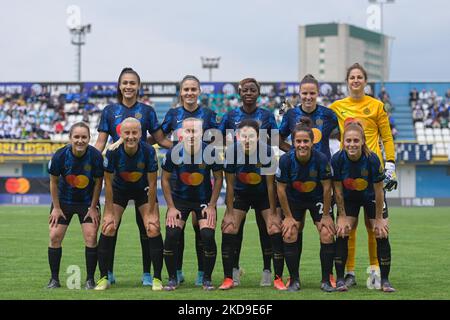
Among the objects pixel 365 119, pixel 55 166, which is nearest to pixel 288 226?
pixel 365 119

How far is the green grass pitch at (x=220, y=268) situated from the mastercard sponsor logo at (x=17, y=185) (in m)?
17.1

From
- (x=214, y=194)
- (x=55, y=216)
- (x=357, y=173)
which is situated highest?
(x=357, y=173)

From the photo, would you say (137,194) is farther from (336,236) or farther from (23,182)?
(23,182)

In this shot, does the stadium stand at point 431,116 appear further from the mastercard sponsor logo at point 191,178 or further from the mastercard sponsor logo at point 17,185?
the mastercard sponsor logo at point 191,178

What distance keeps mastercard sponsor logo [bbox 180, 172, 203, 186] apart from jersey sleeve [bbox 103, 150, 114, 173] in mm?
795

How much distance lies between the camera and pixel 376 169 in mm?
9242

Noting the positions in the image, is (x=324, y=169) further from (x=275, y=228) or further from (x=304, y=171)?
(x=275, y=228)

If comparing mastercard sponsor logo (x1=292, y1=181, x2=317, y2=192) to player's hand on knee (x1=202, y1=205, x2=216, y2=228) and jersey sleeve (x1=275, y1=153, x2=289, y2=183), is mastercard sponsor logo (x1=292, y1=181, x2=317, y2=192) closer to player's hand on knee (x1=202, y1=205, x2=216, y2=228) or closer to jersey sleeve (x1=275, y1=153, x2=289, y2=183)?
jersey sleeve (x1=275, y1=153, x2=289, y2=183)

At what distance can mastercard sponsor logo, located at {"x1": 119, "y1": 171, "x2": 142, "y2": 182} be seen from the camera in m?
9.57

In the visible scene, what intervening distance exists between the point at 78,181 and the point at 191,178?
1.28 meters

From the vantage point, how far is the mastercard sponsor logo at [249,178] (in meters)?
9.66

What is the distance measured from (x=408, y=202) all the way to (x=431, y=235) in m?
21.9

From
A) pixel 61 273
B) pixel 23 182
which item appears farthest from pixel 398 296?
pixel 23 182

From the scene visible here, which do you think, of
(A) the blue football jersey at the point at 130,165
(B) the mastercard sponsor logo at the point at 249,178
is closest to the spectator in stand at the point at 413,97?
(B) the mastercard sponsor logo at the point at 249,178
